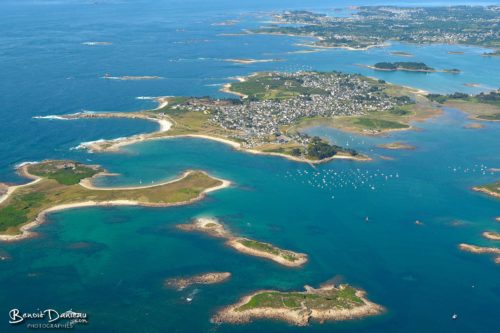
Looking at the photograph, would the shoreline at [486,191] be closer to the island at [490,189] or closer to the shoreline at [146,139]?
the island at [490,189]

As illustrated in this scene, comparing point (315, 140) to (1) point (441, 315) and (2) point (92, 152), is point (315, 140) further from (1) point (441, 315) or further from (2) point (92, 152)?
(1) point (441, 315)

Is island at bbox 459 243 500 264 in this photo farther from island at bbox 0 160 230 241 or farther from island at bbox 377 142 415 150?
island at bbox 377 142 415 150

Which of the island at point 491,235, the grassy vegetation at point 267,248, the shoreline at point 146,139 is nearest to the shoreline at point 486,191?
the island at point 491,235

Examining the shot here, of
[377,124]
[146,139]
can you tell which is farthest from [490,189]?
[146,139]

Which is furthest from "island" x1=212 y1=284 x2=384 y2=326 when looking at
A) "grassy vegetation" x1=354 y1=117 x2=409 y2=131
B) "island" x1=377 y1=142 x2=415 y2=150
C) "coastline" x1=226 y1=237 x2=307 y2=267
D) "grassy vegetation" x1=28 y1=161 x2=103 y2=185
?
"grassy vegetation" x1=354 y1=117 x2=409 y2=131

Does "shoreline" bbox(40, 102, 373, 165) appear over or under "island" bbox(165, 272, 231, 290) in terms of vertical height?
over

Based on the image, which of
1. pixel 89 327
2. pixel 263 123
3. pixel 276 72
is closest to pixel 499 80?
pixel 276 72

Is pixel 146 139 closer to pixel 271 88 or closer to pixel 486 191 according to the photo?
pixel 271 88
